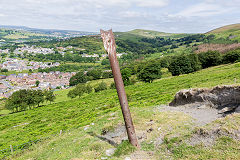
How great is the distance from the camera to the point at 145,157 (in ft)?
32.5

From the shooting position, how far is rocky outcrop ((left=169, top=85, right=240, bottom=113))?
14.3m

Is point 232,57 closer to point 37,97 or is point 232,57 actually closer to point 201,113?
point 201,113

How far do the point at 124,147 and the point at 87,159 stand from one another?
8.27 feet

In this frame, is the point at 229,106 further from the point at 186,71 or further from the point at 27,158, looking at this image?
the point at 186,71

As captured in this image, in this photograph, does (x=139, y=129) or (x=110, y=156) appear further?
(x=139, y=129)

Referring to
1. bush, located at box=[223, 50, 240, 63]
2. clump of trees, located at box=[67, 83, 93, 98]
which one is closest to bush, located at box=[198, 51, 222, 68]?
bush, located at box=[223, 50, 240, 63]

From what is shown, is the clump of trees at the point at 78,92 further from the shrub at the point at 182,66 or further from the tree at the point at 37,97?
the shrub at the point at 182,66

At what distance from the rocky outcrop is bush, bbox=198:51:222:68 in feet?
248

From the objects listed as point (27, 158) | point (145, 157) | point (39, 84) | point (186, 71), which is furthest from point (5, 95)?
point (145, 157)

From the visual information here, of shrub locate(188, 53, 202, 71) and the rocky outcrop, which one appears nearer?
the rocky outcrop

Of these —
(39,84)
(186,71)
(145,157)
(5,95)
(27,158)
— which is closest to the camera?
(145,157)

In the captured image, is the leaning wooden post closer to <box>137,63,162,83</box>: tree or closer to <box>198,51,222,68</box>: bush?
<box>137,63,162,83</box>: tree

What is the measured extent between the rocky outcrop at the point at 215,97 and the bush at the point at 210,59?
75.6 m

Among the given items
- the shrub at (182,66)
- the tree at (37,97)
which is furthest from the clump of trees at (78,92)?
the shrub at (182,66)
